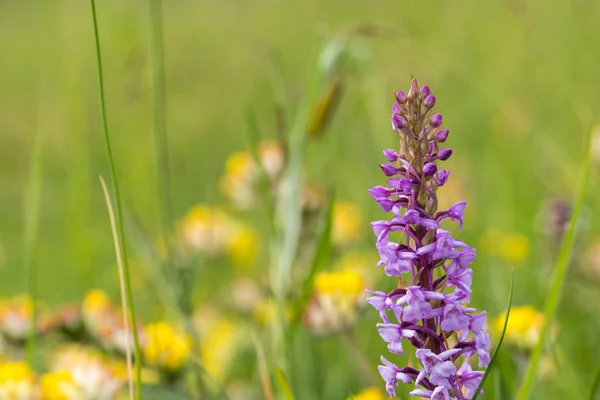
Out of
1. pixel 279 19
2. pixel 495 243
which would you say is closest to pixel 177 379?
pixel 495 243

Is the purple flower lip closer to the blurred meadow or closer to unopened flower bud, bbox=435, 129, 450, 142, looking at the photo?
unopened flower bud, bbox=435, 129, 450, 142

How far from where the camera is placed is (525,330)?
984 mm

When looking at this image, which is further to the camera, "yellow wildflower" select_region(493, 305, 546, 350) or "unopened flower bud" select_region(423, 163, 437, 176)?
"yellow wildflower" select_region(493, 305, 546, 350)

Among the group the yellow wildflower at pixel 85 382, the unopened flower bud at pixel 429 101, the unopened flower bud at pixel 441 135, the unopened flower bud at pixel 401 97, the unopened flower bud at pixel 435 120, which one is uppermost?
the unopened flower bud at pixel 401 97

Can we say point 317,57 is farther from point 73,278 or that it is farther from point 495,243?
point 73,278

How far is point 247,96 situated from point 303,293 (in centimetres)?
394

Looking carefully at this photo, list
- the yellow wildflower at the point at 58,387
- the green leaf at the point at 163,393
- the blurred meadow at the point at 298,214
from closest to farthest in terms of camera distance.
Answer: the green leaf at the point at 163,393
the yellow wildflower at the point at 58,387
the blurred meadow at the point at 298,214

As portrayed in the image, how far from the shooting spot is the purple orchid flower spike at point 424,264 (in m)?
0.44

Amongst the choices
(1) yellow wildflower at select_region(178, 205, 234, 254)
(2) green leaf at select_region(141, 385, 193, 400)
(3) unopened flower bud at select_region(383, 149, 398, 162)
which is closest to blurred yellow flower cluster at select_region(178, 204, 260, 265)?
(1) yellow wildflower at select_region(178, 205, 234, 254)

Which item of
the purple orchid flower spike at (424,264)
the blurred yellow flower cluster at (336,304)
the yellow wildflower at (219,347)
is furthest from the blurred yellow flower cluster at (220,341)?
the purple orchid flower spike at (424,264)

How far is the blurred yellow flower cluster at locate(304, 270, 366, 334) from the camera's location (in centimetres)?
105

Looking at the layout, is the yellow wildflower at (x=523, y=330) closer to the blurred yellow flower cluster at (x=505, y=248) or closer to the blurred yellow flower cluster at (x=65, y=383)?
the blurred yellow flower cluster at (x=65, y=383)

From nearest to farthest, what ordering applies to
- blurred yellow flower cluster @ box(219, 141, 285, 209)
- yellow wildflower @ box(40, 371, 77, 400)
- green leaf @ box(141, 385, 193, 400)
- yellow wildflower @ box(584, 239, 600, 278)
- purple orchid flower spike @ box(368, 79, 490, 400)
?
purple orchid flower spike @ box(368, 79, 490, 400) < green leaf @ box(141, 385, 193, 400) < yellow wildflower @ box(40, 371, 77, 400) < yellow wildflower @ box(584, 239, 600, 278) < blurred yellow flower cluster @ box(219, 141, 285, 209)

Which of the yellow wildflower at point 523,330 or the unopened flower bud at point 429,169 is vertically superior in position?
the unopened flower bud at point 429,169
